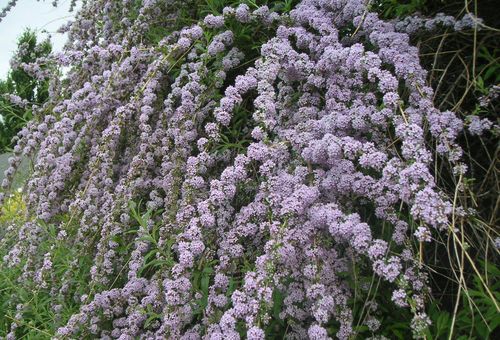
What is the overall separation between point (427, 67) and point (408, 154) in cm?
72

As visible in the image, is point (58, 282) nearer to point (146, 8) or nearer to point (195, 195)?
point (195, 195)

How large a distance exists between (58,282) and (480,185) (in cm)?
177

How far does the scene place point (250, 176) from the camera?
1884 millimetres

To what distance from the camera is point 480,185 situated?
5.62 feet

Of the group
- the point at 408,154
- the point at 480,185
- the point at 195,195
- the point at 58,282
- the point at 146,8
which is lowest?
the point at 58,282

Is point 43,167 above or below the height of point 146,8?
below

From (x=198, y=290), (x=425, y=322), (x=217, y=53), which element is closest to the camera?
(x=425, y=322)

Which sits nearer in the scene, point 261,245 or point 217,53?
point 261,245

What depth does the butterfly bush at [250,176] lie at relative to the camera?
4.55ft

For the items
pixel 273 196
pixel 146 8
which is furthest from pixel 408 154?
pixel 146 8

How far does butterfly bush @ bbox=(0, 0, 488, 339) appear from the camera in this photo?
54.6 inches

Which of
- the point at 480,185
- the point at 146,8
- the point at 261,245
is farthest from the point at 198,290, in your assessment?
the point at 146,8

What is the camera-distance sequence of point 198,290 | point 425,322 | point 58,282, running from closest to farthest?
point 425,322, point 198,290, point 58,282

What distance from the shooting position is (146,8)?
8.17ft
